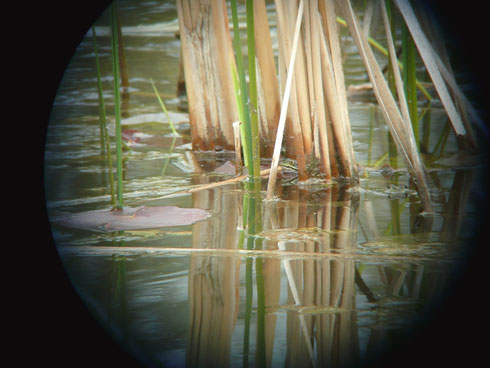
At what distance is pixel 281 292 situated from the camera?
1.56 metres

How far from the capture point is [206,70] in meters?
3.01

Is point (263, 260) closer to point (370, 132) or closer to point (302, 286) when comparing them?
point (302, 286)

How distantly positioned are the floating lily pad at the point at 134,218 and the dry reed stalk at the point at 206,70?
3.12 feet

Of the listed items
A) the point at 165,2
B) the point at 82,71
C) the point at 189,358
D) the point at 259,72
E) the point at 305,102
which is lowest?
the point at 189,358

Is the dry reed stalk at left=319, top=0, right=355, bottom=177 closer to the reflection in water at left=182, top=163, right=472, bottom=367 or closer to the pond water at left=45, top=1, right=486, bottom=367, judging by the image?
the pond water at left=45, top=1, right=486, bottom=367

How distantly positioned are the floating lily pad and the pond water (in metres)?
0.04

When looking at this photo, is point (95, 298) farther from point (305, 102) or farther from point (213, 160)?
point (213, 160)

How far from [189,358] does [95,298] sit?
0.39 meters

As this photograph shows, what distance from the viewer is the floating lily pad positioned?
2043 mm

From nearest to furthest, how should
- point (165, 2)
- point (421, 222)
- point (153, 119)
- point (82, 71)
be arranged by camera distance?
point (421, 222), point (153, 119), point (82, 71), point (165, 2)

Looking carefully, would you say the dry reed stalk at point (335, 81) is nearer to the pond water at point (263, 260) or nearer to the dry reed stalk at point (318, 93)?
the dry reed stalk at point (318, 93)

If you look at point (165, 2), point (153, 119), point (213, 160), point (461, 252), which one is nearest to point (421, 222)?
point (461, 252)

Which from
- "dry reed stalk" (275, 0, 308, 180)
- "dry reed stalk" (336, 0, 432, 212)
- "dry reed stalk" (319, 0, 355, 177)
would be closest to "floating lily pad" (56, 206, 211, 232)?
"dry reed stalk" (275, 0, 308, 180)

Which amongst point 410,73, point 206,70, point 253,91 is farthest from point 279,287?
point 206,70
